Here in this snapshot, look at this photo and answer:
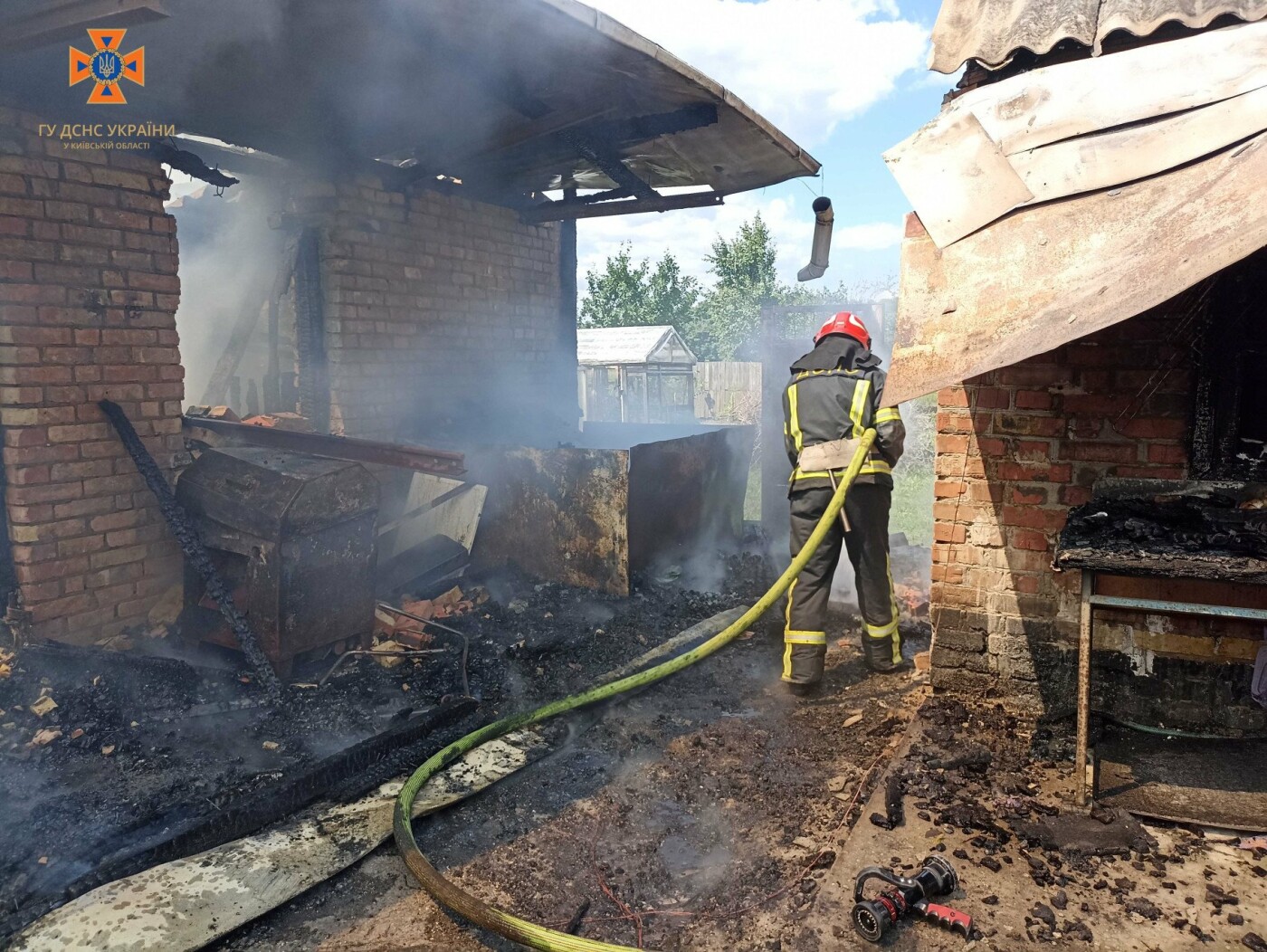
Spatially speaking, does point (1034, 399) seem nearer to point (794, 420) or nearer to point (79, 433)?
point (794, 420)

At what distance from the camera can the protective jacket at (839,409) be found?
4629mm

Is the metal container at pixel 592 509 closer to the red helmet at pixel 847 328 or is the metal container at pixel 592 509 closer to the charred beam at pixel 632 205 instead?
the red helmet at pixel 847 328

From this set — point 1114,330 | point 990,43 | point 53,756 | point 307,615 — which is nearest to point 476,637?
point 307,615

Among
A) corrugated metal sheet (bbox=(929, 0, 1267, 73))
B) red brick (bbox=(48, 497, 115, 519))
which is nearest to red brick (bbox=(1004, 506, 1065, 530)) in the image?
corrugated metal sheet (bbox=(929, 0, 1267, 73))

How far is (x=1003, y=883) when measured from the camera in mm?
2475

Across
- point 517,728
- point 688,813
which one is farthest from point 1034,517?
point 517,728

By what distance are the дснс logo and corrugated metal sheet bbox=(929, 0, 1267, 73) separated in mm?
4101

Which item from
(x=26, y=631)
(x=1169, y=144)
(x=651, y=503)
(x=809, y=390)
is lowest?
(x=26, y=631)

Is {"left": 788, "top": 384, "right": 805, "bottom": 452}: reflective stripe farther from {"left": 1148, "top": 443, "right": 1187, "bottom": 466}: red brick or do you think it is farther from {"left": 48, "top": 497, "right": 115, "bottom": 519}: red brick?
{"left": 48, "top": 497, "right": 115, "bottom": 519}: red brick

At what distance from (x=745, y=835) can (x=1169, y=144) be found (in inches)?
119

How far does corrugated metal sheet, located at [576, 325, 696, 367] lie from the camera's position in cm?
3453

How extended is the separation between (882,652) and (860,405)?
5.24 feet

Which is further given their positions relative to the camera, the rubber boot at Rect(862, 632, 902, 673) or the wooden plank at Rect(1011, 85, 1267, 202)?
the rubber boot at Rect(862, 632, 902, 673)

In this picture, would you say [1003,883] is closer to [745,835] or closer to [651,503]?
[745,835]
